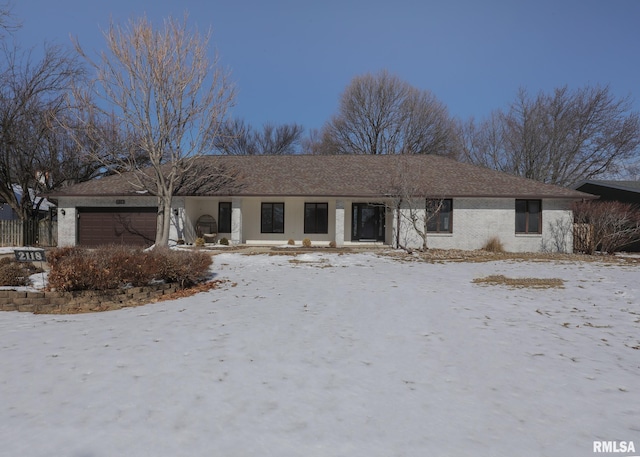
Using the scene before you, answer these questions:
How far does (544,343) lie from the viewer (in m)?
4.55

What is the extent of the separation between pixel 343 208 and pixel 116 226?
12153 millimetres

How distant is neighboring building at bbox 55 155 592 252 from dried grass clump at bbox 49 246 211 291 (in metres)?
9.97

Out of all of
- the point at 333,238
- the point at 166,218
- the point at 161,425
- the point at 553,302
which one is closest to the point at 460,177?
the point at 333,238

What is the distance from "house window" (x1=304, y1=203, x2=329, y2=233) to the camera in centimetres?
1962

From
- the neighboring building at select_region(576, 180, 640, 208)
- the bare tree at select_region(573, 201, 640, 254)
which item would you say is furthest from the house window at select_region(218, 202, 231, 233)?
the neighboring building at select_region(576, 180, 640, 208)

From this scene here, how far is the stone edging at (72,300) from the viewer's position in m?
6.37

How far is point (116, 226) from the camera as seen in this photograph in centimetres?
Result: 1866

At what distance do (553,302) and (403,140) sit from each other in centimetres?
2944

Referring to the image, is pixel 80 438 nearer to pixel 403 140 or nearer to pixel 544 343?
pixel 544 343

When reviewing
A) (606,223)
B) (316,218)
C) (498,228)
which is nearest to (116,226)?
(316,218)

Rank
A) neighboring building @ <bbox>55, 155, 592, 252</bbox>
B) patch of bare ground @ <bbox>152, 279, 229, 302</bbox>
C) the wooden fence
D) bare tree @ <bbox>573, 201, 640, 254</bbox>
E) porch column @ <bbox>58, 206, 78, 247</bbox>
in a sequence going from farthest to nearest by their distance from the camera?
the wooden fence, porch column @ <bbox>58, 206, 78, 247</bbox>, neighboring building @ <bbox>55, 155, 592, 252</bbox>, bare tree @ <bbox>573, 201, 640, 254</bbox>, patch of bare ground @ <bbox>152, 279, 229, 302</bbox>

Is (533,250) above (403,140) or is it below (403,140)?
below

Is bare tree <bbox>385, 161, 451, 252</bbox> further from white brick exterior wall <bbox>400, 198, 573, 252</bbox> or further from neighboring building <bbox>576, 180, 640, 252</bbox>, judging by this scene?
neighboring building <bbox>576, 180, 640, 252</bbox>

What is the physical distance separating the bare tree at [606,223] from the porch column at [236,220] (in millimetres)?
17170
